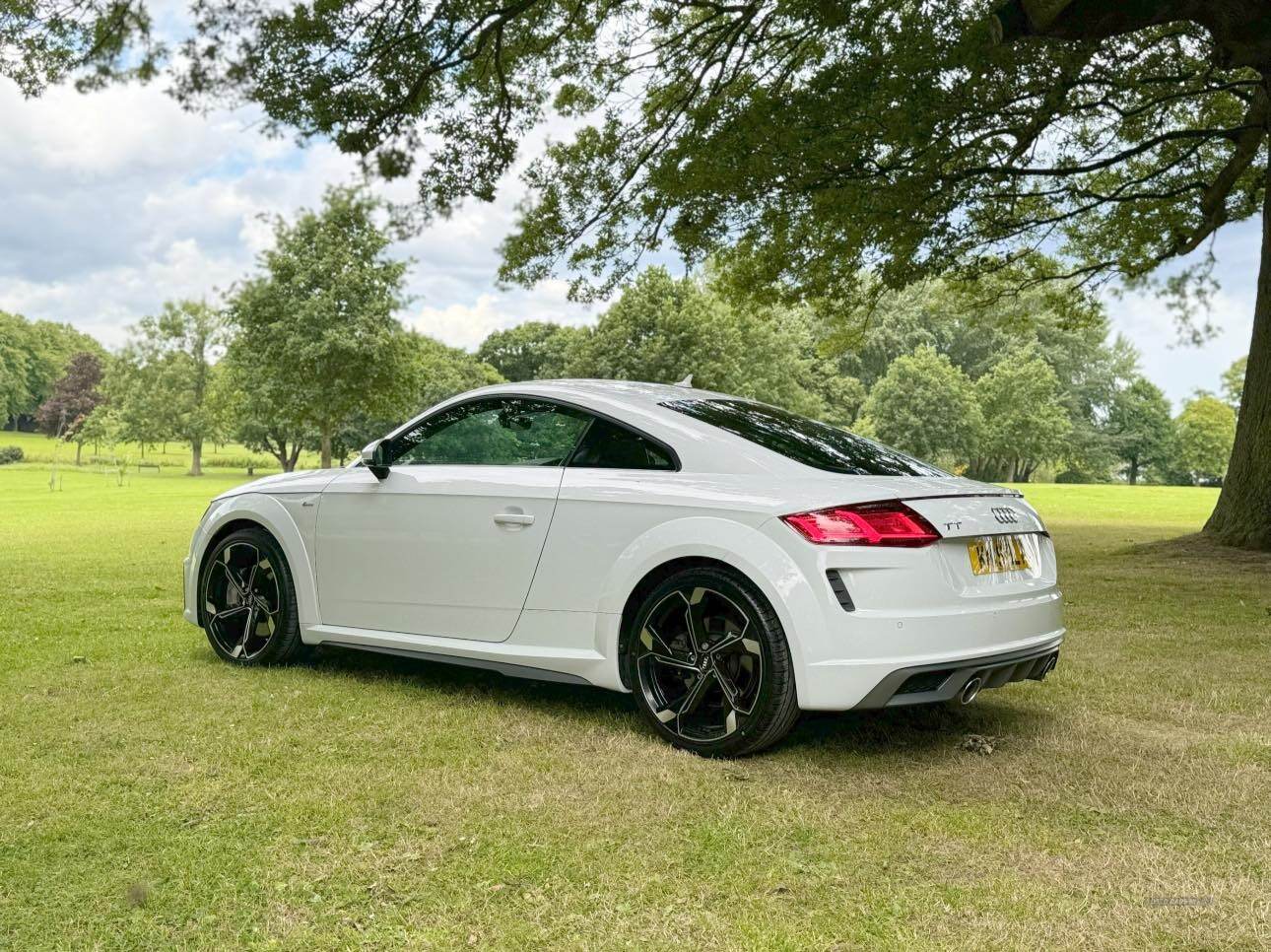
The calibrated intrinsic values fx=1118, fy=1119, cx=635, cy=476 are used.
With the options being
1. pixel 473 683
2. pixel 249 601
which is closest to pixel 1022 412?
pixel 473 683

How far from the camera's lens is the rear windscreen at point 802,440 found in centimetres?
476

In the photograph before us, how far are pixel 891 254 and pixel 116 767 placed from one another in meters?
13.1

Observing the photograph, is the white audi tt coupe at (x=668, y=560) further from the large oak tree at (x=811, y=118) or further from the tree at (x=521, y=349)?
the tree at (x=521, y=349)

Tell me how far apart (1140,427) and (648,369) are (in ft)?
155

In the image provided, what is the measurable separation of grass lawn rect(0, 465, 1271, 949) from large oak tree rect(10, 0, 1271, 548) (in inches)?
313

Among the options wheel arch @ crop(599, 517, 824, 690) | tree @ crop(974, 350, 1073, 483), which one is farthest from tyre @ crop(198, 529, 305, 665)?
tree @ crop(974, 350, 1073, 483)

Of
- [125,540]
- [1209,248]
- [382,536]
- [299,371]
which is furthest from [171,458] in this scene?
[382,536]

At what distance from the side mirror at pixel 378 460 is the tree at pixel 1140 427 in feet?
272

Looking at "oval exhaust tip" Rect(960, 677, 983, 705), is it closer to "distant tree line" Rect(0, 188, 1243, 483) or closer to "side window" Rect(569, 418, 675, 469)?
"side window" Rect(569, 418, 675, 469)

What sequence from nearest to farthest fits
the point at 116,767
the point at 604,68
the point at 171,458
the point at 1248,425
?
the point at 116,767 < the point at 1248,425 < the point at 604,68 < the point at 171,458

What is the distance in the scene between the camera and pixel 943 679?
423 centimetres

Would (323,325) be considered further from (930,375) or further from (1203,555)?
(930,375)

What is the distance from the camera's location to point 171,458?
266ft

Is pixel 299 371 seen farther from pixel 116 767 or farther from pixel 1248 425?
pixel 116 767
